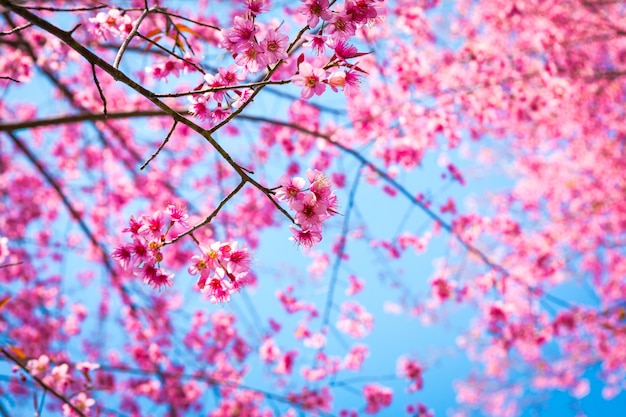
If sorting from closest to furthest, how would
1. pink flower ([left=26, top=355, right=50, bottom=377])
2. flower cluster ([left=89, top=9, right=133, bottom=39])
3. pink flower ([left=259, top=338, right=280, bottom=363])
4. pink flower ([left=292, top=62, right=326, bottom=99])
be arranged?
pink flower ([left=292, top=62, right=326, bottom=99]) < flower cluster ([left=89, top=9, right=133, bottom=39]) < pink flower ([left=26, top=355, right=50, bottom=377]) < pink flower ([left=259, top=338, right=280, bottom=363])

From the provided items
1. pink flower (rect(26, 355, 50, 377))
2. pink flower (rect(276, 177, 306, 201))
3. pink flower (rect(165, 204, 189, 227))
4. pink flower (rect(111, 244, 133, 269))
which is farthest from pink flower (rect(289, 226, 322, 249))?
pink flower (rect(26, 355, 50, 377))

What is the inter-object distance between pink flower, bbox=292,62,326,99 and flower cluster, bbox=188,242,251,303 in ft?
2.52

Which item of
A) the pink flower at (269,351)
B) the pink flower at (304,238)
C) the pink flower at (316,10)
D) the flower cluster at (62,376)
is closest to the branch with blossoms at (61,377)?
the flower cluster at (62,376)

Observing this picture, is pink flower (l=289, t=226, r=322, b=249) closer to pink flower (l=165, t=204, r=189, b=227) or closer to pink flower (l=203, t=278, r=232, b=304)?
pink flower (l=203, t=278, r=232, b=304)

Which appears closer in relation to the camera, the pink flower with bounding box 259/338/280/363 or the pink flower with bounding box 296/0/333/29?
the pink flower with bounding box 296/0/333/29

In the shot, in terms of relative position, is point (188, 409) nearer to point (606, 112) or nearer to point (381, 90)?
point (381, 90)

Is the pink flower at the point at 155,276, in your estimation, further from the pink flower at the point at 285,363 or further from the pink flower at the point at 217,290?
the pink flower at the point at 285,363

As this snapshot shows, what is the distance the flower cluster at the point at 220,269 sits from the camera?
2.09 meters

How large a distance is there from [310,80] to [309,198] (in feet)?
1.59

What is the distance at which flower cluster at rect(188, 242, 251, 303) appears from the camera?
2090 millimetres

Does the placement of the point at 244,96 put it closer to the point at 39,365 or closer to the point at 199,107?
the point at 199,107

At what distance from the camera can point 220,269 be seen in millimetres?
2096

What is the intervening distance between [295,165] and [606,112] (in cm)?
740

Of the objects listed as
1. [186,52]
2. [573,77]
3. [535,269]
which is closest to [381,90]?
[573,77]
